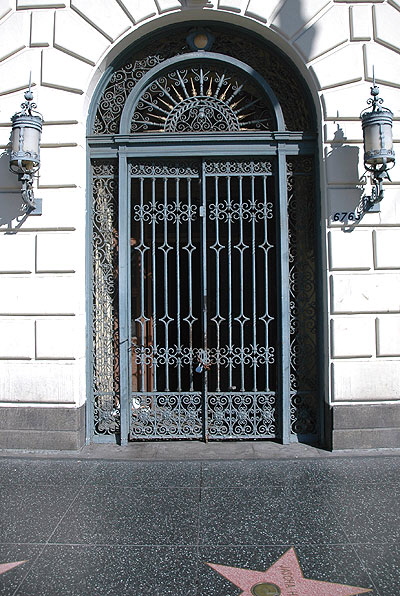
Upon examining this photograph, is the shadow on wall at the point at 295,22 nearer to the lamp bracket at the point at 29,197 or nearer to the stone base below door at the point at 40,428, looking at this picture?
the lamp bracket at the point at 29,197

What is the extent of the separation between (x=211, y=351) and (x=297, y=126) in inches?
126

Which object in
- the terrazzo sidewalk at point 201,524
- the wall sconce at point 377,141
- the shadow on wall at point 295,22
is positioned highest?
the shadow on wall at point 295,22

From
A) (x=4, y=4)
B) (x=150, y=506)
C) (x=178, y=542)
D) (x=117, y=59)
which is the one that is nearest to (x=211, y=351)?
(x=150, y=506)

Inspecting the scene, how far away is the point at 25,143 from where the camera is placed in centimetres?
602

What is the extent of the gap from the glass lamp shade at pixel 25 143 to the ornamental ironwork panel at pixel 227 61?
0.98m

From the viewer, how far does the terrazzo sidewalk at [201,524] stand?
11.7 ft

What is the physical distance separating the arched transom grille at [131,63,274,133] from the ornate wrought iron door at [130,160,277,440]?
0.50 meters

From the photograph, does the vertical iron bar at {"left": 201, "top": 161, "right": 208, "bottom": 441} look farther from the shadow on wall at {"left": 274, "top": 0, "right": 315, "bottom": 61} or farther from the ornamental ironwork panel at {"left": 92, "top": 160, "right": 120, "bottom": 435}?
the shadow on wall at {"left": 274, "top": 0, "right": 315, "bottom": 61}

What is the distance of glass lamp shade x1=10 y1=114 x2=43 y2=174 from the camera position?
19.6ft

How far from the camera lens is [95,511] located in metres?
4.67

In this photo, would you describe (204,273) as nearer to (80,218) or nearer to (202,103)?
(80,218)

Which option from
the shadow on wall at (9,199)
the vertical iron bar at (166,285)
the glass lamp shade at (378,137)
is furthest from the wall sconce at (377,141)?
the shadow on wall at (9,199)

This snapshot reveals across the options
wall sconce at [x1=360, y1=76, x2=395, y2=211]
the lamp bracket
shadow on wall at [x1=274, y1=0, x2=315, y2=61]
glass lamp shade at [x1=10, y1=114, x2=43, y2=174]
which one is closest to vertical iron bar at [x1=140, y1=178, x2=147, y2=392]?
the lamp bracket

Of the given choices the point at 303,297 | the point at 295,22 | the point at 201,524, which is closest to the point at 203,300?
the point at 303,297
